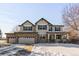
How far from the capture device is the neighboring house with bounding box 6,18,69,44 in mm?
9039

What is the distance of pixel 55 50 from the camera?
8039mm

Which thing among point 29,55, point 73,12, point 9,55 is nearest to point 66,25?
point 73,12

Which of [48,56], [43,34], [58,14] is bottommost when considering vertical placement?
[48,56]

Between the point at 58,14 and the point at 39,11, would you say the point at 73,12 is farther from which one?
the point at 39,11

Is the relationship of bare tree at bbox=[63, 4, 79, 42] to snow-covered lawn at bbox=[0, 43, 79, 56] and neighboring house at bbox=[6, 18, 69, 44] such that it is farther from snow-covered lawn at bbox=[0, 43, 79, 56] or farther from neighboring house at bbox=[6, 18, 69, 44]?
snow-covered lawn at bbox=[0, 43, 79, 56]

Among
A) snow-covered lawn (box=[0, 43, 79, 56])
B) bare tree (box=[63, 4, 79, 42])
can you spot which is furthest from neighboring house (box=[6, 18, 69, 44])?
snow-covered lawn (box=[0, 43, 79, 56])

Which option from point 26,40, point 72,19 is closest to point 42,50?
point 26,40

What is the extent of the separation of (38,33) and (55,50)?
165 centimetres

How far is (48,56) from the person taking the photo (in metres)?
7.66

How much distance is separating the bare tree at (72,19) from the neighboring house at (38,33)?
11.8 inches

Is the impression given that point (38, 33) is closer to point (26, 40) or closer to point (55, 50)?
point (26, 40)

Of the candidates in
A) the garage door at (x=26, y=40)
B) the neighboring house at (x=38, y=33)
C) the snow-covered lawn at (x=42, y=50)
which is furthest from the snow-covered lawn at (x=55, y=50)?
the neighboring house at (x=38, y=33)

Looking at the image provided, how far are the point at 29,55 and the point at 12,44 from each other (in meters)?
1.34

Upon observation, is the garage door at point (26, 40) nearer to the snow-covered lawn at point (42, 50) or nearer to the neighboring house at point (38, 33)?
the neighboring house at point (38, 33)
